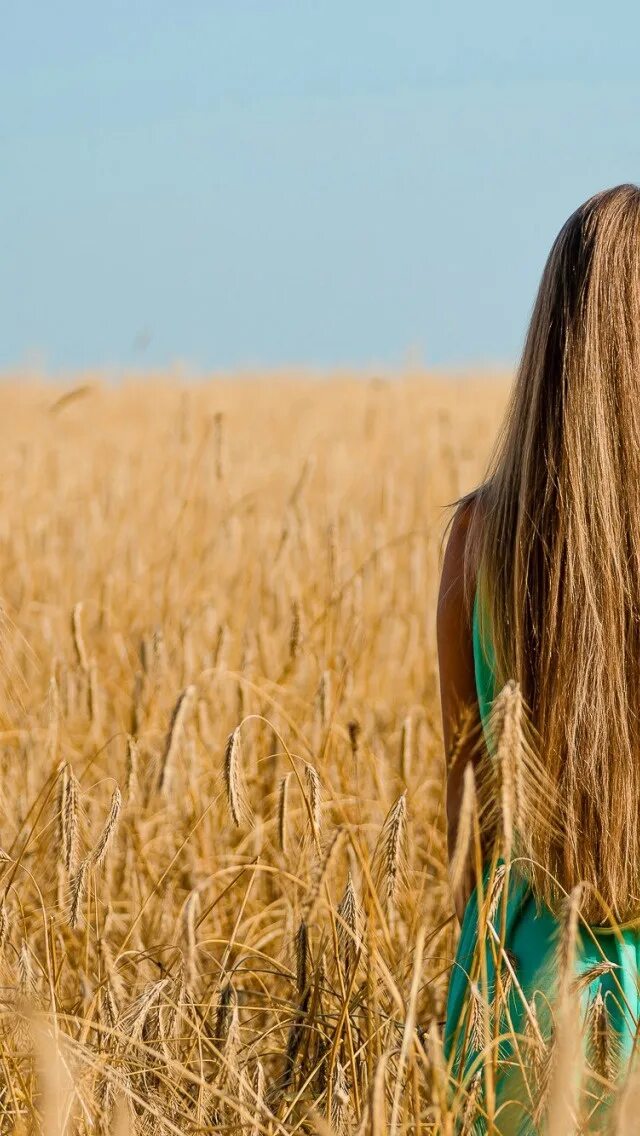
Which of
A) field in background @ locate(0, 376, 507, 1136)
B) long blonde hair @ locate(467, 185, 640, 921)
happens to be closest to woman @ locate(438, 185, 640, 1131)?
long blonde hair @ locate(467, 185, 640, 921)

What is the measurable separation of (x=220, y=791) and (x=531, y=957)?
379mm

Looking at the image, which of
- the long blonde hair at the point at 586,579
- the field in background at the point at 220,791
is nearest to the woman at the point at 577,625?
the long blonde hair at the point at 586,579

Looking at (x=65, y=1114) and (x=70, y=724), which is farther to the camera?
(x=70, y=724)

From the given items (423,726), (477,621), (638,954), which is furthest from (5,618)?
(423,726)

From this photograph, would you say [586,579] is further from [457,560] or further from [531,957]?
[531,957]

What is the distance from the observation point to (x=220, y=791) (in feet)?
4.57

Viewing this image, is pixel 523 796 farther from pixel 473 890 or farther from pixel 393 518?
pixel 393 518

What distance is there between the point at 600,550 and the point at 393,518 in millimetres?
2659

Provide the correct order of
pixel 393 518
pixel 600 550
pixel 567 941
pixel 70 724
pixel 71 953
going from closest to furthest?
1. pixel 567 941
2. pixel 600 550
3. pixel 71 953
4. pixel 70 724
5. pixel 393 518

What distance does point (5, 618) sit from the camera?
1.38 m

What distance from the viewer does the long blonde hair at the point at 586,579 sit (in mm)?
1173

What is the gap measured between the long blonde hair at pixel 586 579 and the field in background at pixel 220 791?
20cm

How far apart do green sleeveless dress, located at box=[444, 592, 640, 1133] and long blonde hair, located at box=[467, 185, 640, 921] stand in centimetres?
4

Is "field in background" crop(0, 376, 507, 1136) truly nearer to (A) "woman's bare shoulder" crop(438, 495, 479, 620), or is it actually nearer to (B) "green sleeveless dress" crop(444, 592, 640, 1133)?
(B) "green sleeveless dress" crop(444, 592, 640, 1133)
